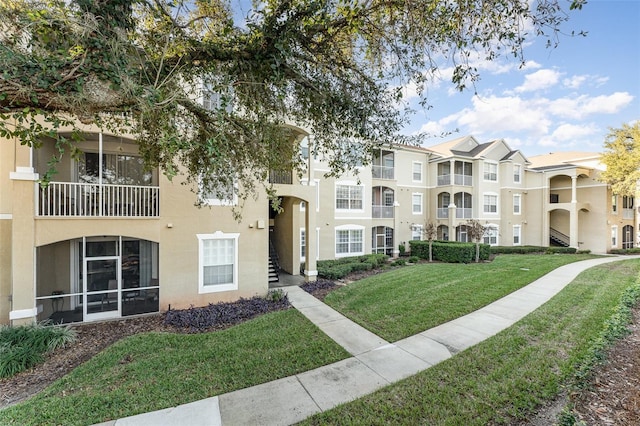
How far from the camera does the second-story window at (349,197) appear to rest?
18.8m

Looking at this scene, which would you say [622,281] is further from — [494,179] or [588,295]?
[494,179]

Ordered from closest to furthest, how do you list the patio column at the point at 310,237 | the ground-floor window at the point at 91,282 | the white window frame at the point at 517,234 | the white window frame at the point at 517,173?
the ground-floor window at the point at 91,282 < the patio column at the point at 310,237 < the white window frame at the point at 517,173 < the white window frame at the point at 517,234

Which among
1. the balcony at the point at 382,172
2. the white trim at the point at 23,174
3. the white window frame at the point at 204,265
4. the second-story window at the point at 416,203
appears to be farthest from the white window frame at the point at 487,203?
the white trim at the point at 23,174

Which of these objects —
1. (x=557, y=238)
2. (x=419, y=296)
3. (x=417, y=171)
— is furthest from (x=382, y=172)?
(x=557, y=238)

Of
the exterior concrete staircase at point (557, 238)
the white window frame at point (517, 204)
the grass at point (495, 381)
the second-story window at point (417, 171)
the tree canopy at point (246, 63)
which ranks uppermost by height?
the second-story window at point (417, 171)

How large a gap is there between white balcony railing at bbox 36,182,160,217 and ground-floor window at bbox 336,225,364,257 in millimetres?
11933

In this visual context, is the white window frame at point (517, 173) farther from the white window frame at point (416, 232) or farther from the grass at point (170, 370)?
the grass at point (170, 370)

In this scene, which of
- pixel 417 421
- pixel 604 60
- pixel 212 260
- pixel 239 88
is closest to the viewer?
pixel 417 421

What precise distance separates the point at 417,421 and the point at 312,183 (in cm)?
936

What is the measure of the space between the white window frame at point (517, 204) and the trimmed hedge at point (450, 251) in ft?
29.7

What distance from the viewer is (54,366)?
611 centimetres

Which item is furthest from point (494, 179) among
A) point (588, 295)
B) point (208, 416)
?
point (208, 416)

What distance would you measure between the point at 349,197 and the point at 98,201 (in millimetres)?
13892

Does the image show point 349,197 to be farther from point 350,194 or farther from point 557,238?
point 557,238
